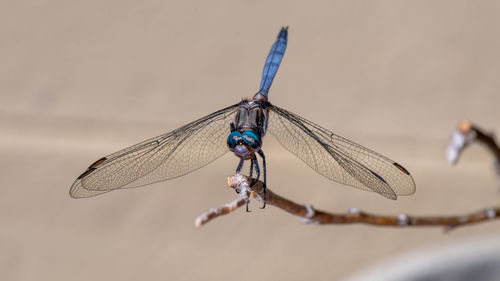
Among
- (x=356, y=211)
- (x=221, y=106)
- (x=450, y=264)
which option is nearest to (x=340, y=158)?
(x=356, y=211)

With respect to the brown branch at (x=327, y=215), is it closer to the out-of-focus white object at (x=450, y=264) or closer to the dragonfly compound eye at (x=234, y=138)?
the dragonfly compound eye at (x=234, y=138)

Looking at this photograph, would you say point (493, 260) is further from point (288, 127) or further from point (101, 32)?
point (101, 32)

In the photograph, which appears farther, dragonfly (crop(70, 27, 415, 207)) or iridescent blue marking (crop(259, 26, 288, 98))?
iridescent blue marking (crop(259, 26, 288, 98))

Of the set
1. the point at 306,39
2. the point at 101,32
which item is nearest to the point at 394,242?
the point at 306,39

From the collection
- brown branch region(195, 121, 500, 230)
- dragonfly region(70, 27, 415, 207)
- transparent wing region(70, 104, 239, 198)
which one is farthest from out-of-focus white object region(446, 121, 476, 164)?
transparent wing region(70, 104, 239, 198)

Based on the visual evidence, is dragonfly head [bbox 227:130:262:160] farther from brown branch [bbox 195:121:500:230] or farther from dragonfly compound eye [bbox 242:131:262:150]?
brown branch [bbox 195:121:500:230]

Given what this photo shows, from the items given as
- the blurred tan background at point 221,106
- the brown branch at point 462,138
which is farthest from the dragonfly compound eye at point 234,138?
the blurred tan background at point 221,106
